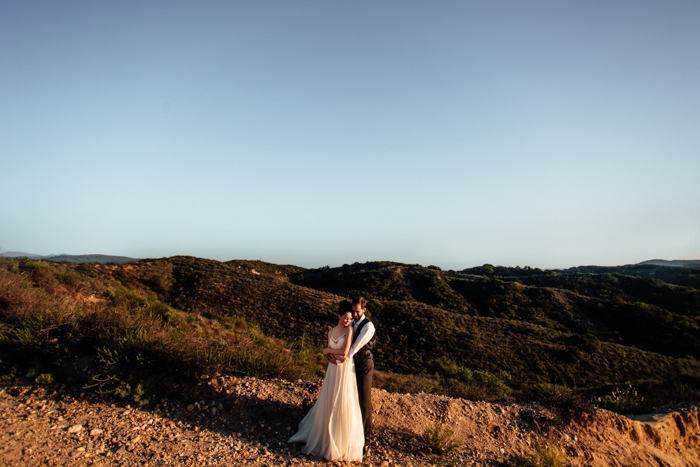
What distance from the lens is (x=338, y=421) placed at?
4.41 m

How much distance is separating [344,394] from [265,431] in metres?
1.57

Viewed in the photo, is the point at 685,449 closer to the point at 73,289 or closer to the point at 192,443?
the point at 192,443

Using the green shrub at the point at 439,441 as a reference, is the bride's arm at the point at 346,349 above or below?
above

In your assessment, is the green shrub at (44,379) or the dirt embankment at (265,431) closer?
the dirt embankment at (265,431)

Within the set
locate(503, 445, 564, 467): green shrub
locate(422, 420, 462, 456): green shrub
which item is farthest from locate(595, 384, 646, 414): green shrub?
locate(422, 420, 462, 456): green shrub

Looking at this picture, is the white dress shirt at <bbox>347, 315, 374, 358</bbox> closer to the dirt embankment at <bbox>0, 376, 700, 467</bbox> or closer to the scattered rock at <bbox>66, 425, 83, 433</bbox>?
the dirt embankment at <bbox>0, 376, 700, 467</bbox>

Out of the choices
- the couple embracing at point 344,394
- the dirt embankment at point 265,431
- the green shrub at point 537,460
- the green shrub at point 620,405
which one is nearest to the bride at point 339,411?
the couple embracing at point 344,394

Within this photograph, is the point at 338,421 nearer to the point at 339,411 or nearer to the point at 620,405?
the point at 339,411

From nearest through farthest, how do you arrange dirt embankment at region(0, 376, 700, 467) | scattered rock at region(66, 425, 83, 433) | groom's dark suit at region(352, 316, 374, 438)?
dirt embankment at region(0, 376, 700, 467) < scattered rock at region(66, 425, 83, 433) < groom's dark suit at region(352, 316, 374, 438)

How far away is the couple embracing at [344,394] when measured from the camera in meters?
4.39

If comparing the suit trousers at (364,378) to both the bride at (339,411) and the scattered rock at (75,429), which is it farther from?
the scattered rock at (75,429)

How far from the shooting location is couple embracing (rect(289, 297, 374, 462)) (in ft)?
14.4

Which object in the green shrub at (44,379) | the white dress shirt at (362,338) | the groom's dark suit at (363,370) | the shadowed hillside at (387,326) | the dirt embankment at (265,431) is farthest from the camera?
the shadowed hillside at (387,326)

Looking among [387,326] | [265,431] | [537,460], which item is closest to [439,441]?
[537,460]
